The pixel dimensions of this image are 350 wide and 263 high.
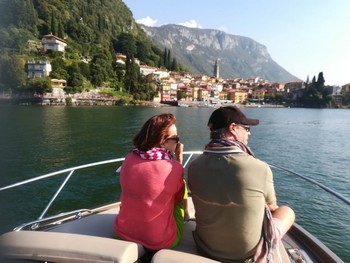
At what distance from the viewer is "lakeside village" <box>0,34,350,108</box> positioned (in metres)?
79.9

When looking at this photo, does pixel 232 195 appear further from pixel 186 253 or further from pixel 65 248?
pixel 65 248

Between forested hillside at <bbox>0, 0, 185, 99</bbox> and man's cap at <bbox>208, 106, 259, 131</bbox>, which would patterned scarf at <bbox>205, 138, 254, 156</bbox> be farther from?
forested hillside at <bbox>0, 0, 185, 99</bbox>

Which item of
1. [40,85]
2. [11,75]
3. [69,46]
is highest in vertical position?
[69,46]

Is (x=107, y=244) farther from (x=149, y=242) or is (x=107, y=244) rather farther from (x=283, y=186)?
(x=283, y=186)

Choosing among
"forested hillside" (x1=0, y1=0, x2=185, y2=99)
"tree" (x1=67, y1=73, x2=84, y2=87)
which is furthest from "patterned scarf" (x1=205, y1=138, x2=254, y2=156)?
"tree" (x1=67, y1=73, x2=84, y2=87)

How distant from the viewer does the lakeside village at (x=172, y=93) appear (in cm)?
7988

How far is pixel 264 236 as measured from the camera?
2277 mm

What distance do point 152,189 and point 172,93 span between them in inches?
4530

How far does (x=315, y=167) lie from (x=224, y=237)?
58.3 ft

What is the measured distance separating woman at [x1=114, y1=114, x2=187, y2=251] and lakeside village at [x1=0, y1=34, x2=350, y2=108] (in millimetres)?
80496

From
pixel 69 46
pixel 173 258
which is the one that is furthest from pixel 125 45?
pixel 173 258

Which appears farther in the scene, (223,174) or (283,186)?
(283,186)

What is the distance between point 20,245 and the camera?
Answer: 82.8 inches

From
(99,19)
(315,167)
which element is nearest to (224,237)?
(315,167)
